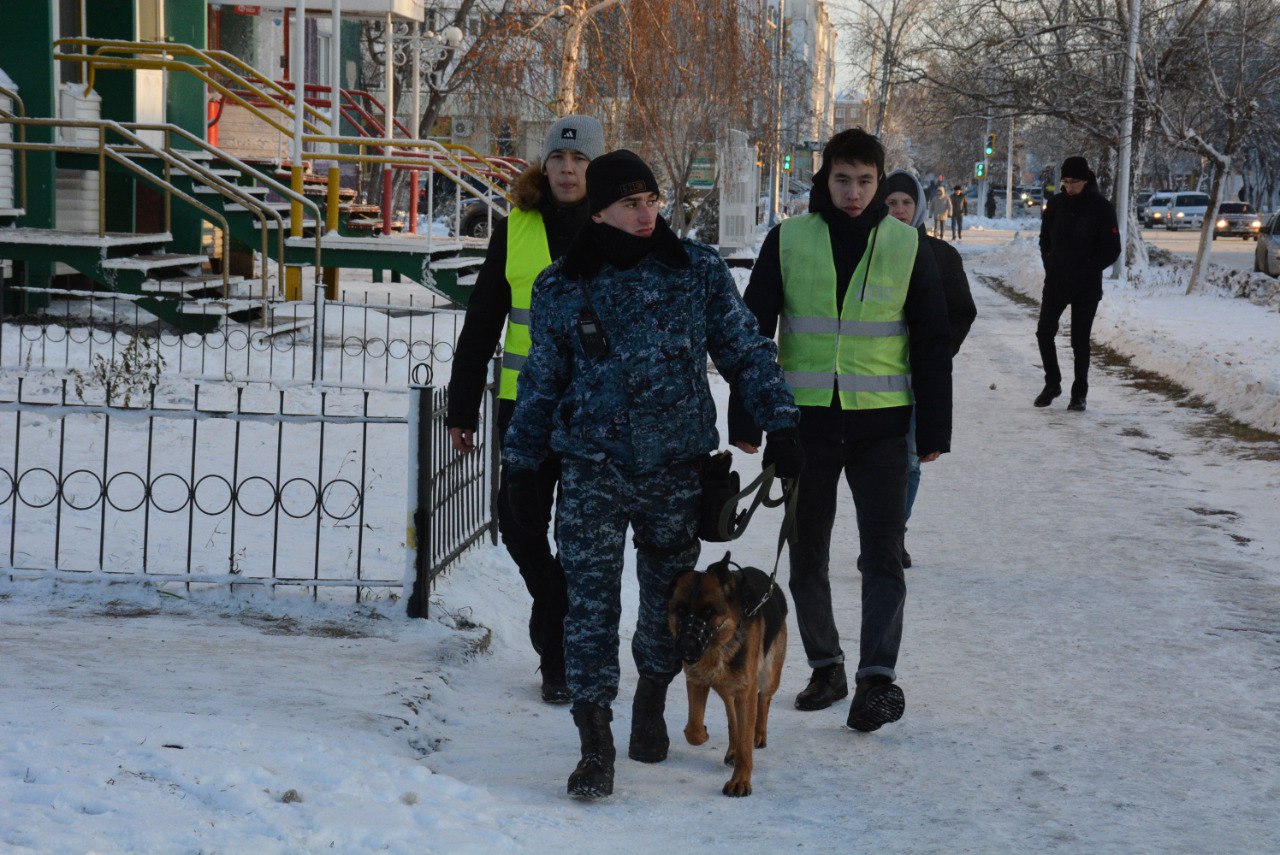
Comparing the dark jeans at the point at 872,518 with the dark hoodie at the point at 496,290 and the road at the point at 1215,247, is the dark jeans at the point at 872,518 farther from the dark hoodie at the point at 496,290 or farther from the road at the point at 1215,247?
the road at the point at 1215,247

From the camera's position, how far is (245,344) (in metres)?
12.7

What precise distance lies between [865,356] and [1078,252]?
8.11 meters

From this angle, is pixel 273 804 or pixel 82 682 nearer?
pixel 273 804

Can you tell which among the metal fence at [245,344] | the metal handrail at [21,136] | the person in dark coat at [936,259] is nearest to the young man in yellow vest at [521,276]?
the person in dark coat at [936,259]

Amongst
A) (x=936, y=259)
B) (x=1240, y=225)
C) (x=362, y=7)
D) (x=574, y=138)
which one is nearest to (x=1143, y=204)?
(x=1240, y=225)

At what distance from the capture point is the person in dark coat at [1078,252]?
41.0ft

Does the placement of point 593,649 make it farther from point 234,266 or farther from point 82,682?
point 234,266

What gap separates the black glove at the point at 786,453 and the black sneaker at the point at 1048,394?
9299 mm

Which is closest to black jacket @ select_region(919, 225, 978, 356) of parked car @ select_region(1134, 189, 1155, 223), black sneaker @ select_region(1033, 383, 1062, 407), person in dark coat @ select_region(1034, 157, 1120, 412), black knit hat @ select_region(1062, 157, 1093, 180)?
person in dark coat @ select_region(1034, 157, 1120, 412)

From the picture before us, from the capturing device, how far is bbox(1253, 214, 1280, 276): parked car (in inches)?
1213

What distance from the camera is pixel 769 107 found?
106 ft

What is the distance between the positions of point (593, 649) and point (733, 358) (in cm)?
92

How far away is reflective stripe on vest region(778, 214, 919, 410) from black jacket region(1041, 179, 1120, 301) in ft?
25.9

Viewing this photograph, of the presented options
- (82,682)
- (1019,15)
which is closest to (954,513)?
(82,682)
